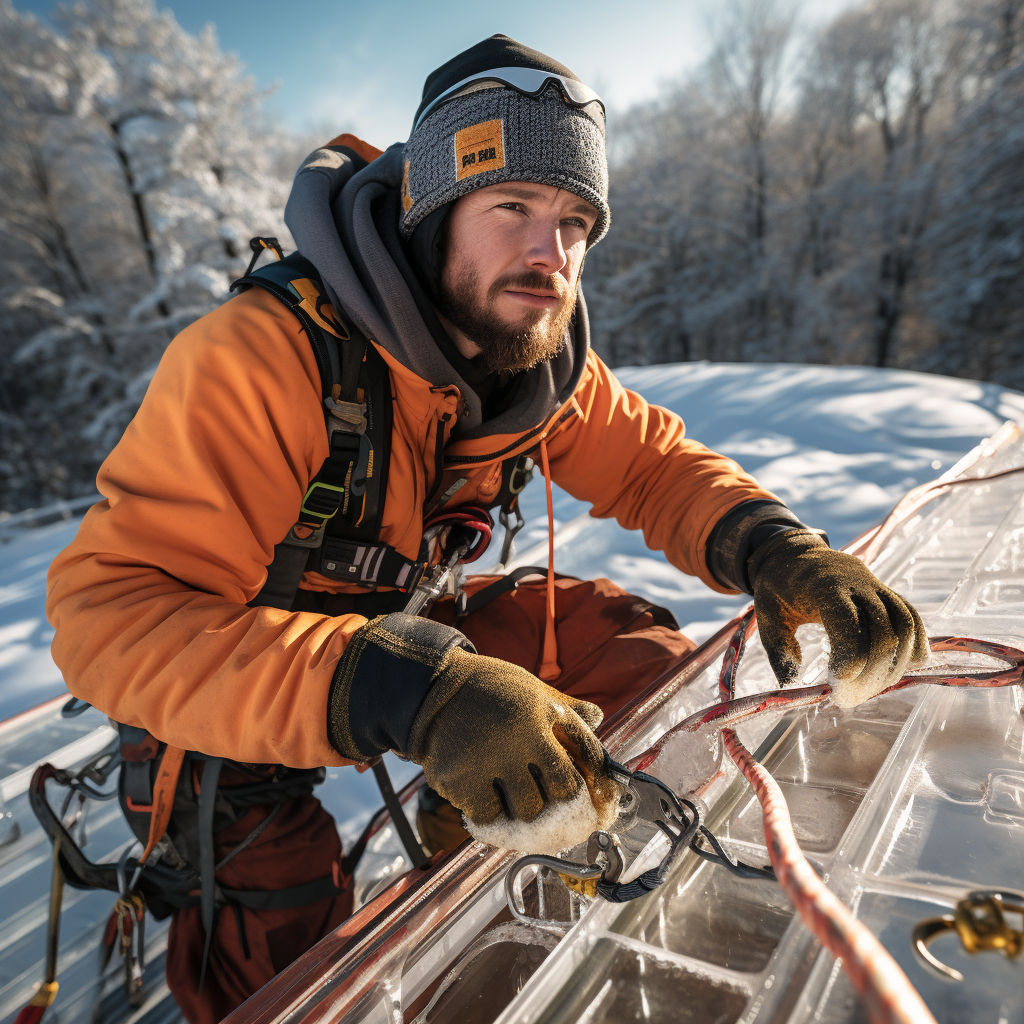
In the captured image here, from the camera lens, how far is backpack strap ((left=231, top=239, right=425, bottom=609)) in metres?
1.40

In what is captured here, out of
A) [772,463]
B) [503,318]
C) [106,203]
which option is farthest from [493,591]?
[106,203]

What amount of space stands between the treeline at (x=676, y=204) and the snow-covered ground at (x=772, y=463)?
1024 centimetres

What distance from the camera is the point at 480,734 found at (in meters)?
0.90

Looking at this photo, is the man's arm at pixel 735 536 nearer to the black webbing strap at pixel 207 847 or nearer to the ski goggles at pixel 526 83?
the ski goggles at pixel 526 83

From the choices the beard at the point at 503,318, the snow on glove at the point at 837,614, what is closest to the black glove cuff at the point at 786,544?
the snow on glove at the point at 837,614

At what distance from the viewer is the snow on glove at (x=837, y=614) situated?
115 centimetres

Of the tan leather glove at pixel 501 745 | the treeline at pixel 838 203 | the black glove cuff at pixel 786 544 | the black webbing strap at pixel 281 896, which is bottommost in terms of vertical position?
the black webbing strap at pixel 281 896

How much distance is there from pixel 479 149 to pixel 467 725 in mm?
1374

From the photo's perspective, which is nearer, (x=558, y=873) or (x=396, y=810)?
(x=558, y=873)

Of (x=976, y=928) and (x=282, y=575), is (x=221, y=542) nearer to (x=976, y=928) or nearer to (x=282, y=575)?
(x=282, y=575)

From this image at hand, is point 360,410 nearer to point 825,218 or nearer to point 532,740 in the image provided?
point 532,740

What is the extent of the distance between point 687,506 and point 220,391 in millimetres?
1325

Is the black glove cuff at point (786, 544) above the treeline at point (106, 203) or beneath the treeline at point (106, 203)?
beneath

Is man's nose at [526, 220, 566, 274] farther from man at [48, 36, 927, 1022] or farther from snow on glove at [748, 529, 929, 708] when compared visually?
snow on glove at [748, 529, 929, 708]
